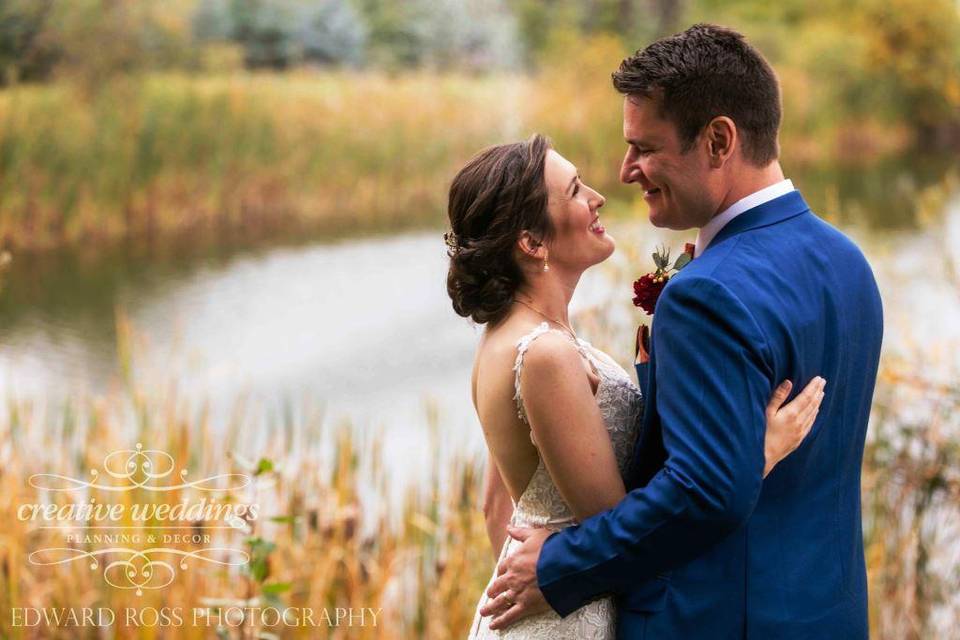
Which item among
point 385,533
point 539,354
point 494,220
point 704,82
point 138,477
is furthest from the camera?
point 385,533

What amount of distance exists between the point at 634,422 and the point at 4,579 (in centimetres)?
235

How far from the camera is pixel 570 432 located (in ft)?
5.19

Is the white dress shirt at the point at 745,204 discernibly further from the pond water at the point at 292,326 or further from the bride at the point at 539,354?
the pond water at the point at 292,326

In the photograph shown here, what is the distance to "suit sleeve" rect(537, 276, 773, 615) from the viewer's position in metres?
1.37

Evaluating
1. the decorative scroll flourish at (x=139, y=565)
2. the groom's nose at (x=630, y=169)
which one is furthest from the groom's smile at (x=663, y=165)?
the decorative scroll flourish at (x=139, y=565)

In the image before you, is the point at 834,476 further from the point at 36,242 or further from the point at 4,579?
the point at 36,242

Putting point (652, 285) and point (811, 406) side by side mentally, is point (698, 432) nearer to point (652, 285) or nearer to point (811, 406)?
point (811, 406)

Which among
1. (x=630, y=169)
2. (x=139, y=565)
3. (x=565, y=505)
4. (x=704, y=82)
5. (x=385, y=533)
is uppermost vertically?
(x=704, y=82)

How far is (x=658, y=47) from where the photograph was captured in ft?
5.02

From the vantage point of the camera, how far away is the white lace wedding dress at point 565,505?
5.41ft

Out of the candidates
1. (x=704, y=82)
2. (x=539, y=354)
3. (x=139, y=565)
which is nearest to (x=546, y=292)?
(x=539, y=354)

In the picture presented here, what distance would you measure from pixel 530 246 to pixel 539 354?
21 centimetres

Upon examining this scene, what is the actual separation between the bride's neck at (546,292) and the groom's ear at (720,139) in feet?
1.12

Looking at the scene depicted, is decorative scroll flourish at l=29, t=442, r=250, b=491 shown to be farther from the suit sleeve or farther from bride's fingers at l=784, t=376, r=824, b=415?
bride's fingers at l=784, t=376, r=824, b=415
